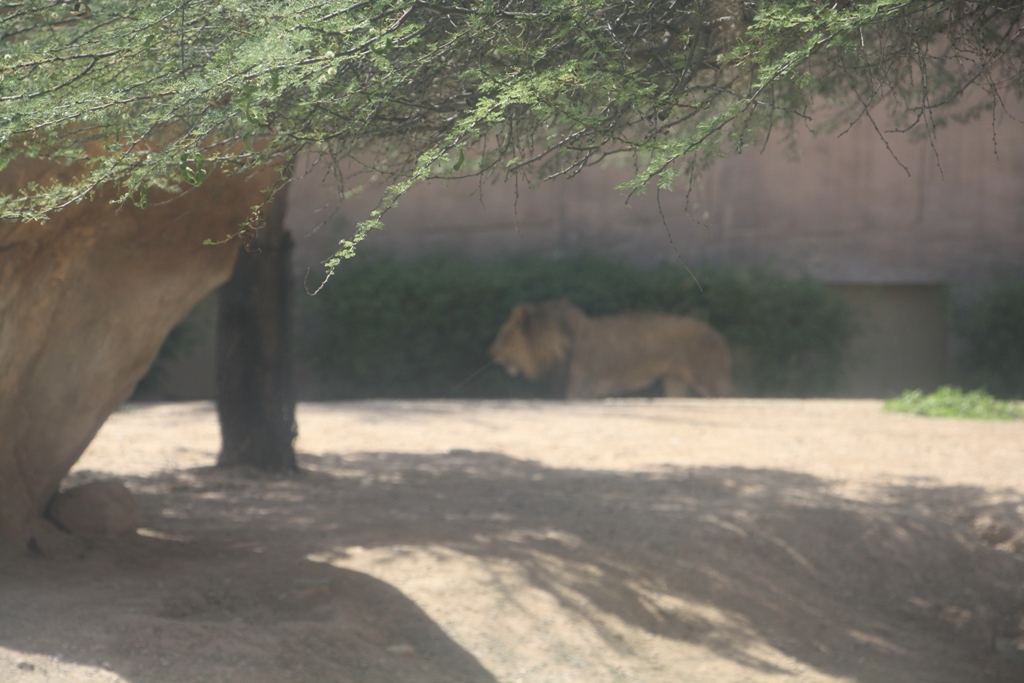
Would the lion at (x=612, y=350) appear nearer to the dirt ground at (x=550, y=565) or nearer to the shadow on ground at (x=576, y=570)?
the dirt ground at (x=550, y=565)

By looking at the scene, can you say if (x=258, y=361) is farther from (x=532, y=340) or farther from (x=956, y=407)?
(x=956, y=407)

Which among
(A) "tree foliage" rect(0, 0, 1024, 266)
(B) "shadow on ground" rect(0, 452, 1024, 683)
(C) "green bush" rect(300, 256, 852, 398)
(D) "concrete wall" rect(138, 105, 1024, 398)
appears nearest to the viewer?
(A) "tree foliage" rect(0, 0, 1024, 266)

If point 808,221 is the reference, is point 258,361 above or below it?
below

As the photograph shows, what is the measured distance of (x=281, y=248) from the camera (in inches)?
282

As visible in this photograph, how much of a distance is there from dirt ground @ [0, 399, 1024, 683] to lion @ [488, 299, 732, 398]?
3.56 meters

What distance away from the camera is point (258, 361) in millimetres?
7137

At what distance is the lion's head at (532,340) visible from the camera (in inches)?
482

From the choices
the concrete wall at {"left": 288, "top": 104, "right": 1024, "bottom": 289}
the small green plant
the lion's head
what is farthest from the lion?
the small green plant

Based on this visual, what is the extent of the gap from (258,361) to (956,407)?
689cm

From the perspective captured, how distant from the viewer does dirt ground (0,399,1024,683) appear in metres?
4.16

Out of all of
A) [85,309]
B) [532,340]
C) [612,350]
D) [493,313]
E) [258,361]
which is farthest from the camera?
[493,313]

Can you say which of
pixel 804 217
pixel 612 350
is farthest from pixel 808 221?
pixel 612 350

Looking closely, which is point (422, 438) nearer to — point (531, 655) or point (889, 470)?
point (889, 470)

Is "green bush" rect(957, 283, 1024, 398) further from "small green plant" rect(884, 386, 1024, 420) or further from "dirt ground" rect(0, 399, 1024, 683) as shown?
"dirt ground" rect(0, 399, 1024, 683)
